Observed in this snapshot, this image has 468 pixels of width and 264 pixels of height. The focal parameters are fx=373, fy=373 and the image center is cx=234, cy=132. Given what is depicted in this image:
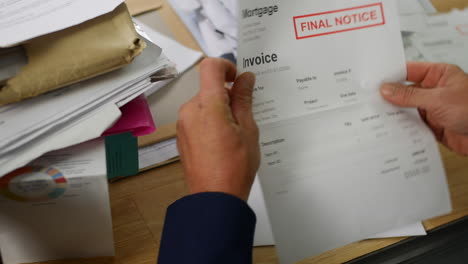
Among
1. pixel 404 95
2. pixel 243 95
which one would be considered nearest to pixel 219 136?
pixel 243 95

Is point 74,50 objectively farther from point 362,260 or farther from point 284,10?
point 362,260

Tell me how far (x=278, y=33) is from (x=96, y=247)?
387mm

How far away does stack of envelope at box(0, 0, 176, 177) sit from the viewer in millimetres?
454

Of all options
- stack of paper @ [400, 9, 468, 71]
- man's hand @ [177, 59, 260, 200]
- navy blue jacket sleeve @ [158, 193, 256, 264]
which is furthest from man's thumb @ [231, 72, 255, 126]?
stack of paper @ [400, 9, 468, 71]

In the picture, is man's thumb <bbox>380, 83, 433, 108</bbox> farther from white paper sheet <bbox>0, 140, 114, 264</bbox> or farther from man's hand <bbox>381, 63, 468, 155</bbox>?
white paper sheet <bbox>0, 140, 114, 264</bbox>

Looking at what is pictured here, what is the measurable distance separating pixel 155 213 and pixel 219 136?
0.21 m

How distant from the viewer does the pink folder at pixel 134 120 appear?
50cm

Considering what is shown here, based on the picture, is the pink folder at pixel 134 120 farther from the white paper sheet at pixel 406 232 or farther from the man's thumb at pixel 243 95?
the white paper sheet at pixel 406 232

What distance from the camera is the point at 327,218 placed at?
52 centimetres

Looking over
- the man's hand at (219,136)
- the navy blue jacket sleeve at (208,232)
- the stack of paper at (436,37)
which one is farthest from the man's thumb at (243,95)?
the stack of paper at (436,37)

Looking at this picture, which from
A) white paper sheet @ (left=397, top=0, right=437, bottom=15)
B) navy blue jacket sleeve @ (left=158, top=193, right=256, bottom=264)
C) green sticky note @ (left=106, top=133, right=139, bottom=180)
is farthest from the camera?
white paper sheet @ (left=397, top=0, right=437, bottom=15)

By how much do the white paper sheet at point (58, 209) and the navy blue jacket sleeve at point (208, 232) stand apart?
109mm

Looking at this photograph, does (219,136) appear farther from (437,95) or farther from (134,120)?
(437,95)

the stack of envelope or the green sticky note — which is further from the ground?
the stack of envelope
